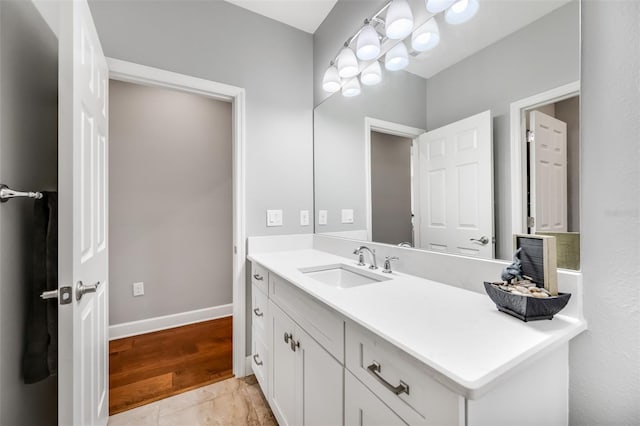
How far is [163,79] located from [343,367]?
185 cm

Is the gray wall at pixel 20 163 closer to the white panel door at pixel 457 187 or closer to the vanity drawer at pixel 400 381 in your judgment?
the vanity drawer at pixel 400 381

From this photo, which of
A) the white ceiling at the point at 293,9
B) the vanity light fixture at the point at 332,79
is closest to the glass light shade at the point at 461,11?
the vanity light fixture at the point at 332,79

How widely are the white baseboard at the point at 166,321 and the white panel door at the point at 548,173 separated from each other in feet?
9.19

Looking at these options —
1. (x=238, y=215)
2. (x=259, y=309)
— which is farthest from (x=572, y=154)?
(x=238, y=215)

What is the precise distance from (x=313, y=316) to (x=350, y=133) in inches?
50.8

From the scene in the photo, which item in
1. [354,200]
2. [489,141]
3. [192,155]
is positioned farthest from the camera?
[192,155]

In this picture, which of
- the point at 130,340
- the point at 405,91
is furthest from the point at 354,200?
the point at 130,340

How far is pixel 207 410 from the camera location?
5.09ft

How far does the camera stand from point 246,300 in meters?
1.91

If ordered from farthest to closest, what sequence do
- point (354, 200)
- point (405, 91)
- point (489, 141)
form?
point (354, 200) < point (405, 91) < point (489, 141)

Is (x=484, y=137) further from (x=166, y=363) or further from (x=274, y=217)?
(x=166, y=363)

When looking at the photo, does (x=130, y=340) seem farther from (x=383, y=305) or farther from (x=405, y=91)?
(x=405, y=91)

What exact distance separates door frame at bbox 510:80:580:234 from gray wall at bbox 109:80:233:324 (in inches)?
101

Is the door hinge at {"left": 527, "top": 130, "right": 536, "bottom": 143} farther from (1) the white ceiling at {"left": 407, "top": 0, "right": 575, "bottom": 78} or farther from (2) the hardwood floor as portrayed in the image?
(2) the hardwood floor
